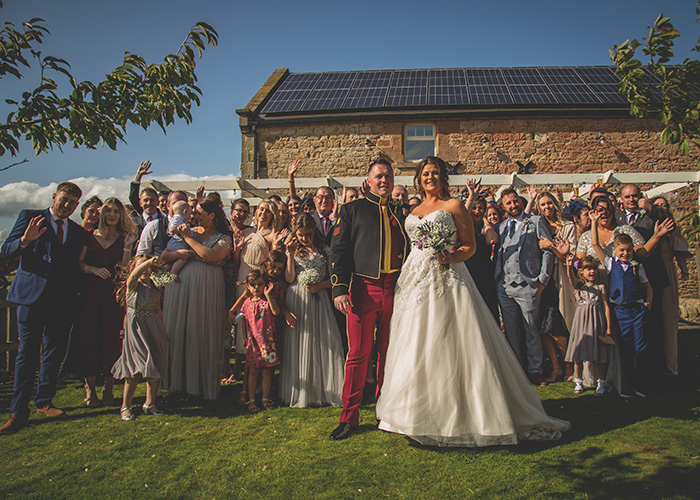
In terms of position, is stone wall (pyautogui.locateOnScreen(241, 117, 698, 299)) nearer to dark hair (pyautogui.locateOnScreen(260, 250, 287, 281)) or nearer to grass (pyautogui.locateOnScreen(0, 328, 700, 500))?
dark hair (pyautogui.locateOnScreen(260, 250, 287, 281))

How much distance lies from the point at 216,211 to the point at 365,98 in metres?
11.6

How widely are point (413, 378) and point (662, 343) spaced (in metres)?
4.11

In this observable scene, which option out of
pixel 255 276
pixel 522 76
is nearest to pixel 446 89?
pixel 522 76

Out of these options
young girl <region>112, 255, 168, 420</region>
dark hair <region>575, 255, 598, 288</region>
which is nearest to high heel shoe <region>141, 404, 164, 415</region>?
young girl <region>112, 255, 168, 420</region>

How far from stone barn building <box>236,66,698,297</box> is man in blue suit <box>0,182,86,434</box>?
414 inches

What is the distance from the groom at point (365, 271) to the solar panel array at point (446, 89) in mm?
11432

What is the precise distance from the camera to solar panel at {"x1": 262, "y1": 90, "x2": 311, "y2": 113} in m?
15.3

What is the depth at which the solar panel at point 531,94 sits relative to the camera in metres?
14.5

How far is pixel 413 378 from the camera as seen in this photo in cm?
346

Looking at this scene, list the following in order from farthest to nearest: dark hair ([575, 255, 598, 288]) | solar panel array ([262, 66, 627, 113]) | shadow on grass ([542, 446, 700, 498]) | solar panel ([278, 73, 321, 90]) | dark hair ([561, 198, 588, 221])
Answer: solar panel ([278, 73, 321, 90]) < solar panel array ([262, 66, 627, 113]) < dark hair ([561, 198, 588, 221]) < dark hair ([575, 255, 598, 288]) < shadow on grass ([542, 446, 700, 498])

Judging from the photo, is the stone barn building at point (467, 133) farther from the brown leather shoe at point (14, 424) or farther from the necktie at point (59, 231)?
the brown leather shoe at point (14, 424)

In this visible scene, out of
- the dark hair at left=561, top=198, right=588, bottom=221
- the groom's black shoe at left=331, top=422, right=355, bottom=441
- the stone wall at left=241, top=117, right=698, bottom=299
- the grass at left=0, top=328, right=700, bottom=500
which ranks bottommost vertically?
the grass at left=0, top=328, right=700, bottom=500

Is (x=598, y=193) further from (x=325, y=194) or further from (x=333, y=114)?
(x=333, y=114)

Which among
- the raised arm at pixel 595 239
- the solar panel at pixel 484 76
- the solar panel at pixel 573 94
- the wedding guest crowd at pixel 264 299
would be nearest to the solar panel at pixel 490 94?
the solar panel at pixel 484 76
